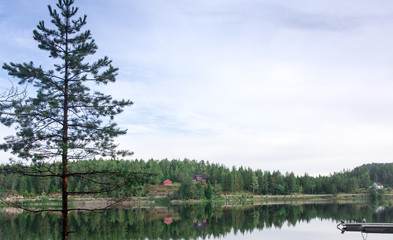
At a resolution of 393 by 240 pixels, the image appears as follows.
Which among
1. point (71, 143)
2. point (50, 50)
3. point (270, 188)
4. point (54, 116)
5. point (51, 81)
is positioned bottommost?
point (270, 188)

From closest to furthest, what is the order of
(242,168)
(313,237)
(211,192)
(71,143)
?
(71,143) → (313,237) → (211,192) → (242,168)

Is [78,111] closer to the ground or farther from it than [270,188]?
farther from it

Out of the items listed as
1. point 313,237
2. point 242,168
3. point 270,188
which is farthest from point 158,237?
point 242,168

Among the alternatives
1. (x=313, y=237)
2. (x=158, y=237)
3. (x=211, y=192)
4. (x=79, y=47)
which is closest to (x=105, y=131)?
(x=79, y=47)

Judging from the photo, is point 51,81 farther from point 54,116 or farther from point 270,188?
point 270,188

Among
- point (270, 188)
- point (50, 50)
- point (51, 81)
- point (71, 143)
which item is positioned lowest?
point (270, 188)

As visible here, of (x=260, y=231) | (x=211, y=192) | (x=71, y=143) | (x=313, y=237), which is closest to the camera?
(x=71, y=143)

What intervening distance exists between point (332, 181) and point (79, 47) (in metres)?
153

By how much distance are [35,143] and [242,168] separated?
491ft

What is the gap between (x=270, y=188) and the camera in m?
144

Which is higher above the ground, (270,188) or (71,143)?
(71,143)

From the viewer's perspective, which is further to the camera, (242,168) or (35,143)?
(242,168)

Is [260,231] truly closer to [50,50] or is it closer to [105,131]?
[105,131]

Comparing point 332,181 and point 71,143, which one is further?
point 332,181
